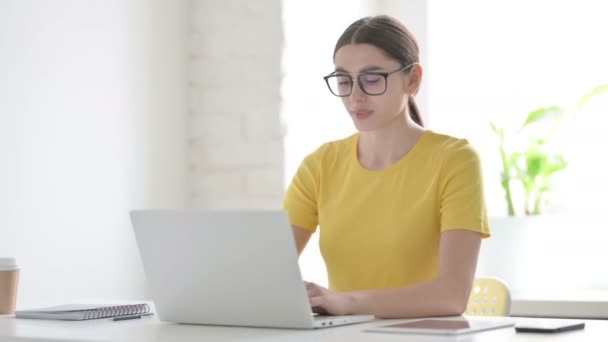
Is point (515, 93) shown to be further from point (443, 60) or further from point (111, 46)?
point (111, 46)

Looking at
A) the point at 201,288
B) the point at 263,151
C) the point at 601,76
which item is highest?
the point at 601,76

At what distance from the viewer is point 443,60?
3.33 metres

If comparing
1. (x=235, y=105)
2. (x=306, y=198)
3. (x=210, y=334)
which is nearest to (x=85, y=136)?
(x=235, y=105)

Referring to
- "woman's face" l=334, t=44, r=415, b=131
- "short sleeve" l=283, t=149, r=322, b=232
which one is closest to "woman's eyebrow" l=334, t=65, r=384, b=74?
"woman's face" l=334, t=44, r=415, b=131

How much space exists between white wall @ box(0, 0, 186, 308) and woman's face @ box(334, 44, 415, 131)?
810 mm

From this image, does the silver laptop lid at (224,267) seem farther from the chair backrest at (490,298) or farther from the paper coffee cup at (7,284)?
the chair backrest at (490,298)

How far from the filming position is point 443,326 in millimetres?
1481

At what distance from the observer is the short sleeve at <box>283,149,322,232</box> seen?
7.25 feet

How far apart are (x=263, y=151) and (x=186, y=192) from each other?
0.92 ft

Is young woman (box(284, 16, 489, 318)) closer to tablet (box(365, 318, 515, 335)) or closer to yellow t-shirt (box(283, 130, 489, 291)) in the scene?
yellow t-shirt (box(283, 130, 489, 291))

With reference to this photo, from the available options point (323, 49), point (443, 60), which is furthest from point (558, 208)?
point (323, 49)

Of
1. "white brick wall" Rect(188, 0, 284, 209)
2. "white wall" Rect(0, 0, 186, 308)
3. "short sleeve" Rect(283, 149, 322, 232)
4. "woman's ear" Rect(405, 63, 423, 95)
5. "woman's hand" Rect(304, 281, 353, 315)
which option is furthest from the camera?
"white brick wall" Rect(188, 0, 284, 209)

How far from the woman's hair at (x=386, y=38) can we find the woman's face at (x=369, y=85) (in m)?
0.01

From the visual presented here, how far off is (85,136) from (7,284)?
2.59 feet
